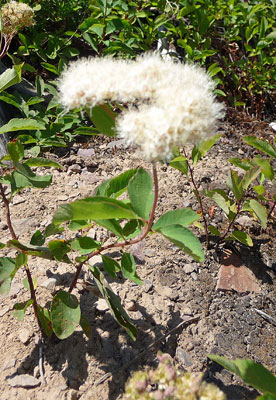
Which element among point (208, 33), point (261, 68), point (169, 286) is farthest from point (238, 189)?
point (208, 33)

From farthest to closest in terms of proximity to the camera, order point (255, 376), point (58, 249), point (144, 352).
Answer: point (144, 352), point (58, 249), point (255, 376)

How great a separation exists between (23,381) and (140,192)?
2.63 ft

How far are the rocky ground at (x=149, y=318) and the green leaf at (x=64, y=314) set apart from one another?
0.86 ft

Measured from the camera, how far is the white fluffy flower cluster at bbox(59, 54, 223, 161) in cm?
85

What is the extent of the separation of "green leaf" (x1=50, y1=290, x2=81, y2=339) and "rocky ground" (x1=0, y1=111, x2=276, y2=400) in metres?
0.26

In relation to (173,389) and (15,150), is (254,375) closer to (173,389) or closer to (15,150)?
(173,389)

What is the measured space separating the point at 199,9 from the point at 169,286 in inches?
91.7

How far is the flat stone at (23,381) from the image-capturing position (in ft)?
4.24

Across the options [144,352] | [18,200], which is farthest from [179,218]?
[18,200]

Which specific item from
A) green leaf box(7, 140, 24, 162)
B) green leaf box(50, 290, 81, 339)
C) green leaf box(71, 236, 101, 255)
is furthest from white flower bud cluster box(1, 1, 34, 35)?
green leaf box(50, 290, 81, 339)

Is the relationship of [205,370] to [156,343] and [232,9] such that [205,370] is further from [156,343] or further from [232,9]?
[232,9]

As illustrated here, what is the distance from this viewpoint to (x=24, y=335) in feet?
4.63

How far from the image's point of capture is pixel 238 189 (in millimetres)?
1646

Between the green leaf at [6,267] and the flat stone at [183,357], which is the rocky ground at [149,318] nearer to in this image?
the flat stone at [183,357]
